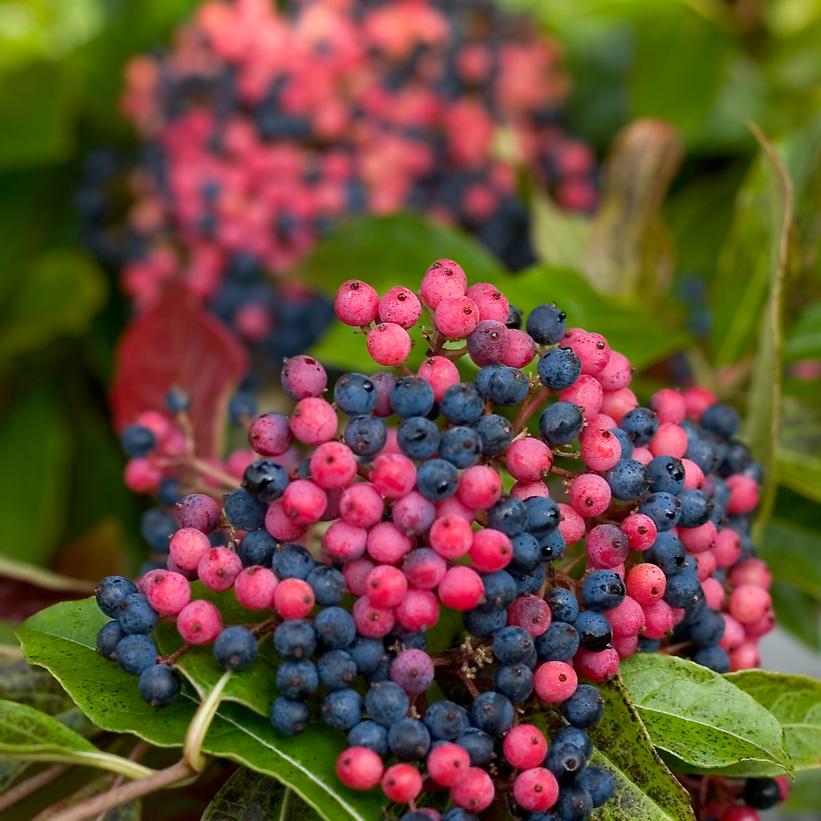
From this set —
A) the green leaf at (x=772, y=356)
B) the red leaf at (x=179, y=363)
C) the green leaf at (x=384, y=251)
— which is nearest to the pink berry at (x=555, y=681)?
the green leaf at (x=772, y=356)

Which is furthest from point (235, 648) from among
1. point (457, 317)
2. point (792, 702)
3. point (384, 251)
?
point (384, 251)

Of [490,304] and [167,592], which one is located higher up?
[490,304]

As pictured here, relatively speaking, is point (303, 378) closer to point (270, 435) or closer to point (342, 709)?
point (270, 435)

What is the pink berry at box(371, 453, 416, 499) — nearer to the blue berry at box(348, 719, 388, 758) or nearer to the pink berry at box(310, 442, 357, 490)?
the pink berry at box(310, 442, 357, 490)

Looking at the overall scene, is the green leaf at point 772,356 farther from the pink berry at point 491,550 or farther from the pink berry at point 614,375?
the pink berry at point 491,550

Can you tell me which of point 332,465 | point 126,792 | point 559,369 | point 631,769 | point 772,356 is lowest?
point 126,792

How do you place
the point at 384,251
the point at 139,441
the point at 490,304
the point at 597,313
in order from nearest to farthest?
the point at 490,304 < the point at 139,441 < the point at 597,313 < the point at 384,251

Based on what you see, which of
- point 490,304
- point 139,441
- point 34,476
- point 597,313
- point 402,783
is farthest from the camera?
point 34,476
